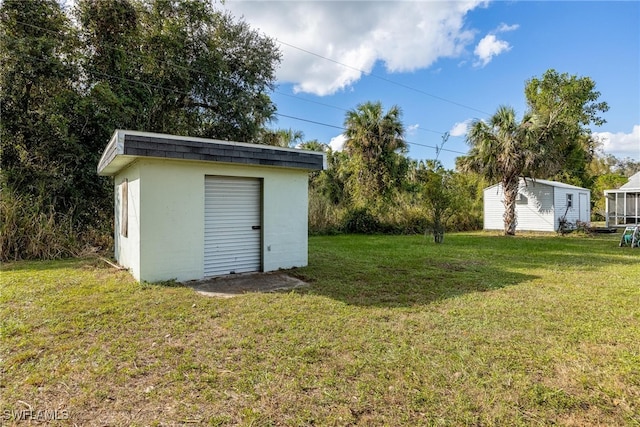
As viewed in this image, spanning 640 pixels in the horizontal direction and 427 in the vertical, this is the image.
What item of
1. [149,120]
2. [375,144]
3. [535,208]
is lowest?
[535,208]

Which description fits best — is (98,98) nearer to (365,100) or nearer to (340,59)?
(340,59)

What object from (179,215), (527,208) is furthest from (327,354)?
(527,208)

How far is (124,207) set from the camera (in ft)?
22.2

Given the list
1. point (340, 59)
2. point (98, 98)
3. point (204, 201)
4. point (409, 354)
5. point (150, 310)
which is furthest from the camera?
point (340, 59)

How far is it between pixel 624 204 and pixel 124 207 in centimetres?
2277

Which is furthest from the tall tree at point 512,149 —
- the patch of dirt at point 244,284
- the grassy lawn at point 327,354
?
the patch of dirt at point 244,284

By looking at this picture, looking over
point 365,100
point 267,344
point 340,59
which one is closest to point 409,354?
point 267,344

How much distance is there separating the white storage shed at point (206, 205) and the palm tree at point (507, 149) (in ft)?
35.8

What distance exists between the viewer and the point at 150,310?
4.23 metres

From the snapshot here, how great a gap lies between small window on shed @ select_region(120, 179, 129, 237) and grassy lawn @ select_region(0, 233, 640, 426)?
49.0 inches

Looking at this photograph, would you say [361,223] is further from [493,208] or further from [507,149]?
[493,208]

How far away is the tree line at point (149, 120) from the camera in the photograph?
9625 mm

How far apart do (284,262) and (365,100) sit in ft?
42.1

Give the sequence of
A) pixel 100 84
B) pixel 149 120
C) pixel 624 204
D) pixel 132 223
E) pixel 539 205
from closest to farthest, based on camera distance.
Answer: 1. pixel 132 223
2. pixel 100 84
3. pixel 149 120
4. pixel 539 205
5. pixel 624 204
